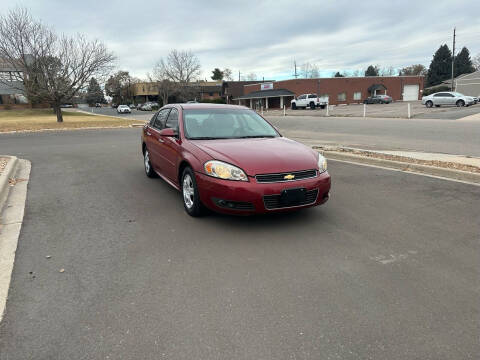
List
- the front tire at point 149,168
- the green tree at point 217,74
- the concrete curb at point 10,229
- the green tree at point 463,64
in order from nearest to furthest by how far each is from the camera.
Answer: the concrete curb at point 10,229 < the front tire at point 149,168 < the green tree at point 463,64 < the green tree at point 217,74

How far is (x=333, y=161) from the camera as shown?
28.8 feet

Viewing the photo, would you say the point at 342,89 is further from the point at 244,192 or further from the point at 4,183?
the point at 244,192

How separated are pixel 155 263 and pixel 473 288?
2904 millimetres

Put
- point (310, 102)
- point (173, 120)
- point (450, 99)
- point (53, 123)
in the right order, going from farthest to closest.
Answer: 1. point (310, 102)
2. point (450, 99)
3. point (53, 123)
4. point (173, 120)

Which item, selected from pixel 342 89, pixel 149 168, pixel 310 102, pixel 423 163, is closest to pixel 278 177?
pixel 149 168

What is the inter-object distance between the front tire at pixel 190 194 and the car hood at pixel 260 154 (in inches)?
16.3

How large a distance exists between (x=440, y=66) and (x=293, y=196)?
339ft

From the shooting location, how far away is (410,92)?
64438 millimetres

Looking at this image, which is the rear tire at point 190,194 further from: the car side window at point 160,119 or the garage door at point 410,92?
the garage door at point 410,92

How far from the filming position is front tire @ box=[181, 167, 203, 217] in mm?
4523

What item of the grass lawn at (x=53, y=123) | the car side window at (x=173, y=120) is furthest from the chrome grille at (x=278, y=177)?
the grass lawn at (x=53, y=123)

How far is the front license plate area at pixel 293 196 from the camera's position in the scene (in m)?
4.05

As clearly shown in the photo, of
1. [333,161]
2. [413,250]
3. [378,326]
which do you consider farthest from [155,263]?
[333,161]

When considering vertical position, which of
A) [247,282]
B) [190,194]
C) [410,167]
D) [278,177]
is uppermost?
[278,177]
